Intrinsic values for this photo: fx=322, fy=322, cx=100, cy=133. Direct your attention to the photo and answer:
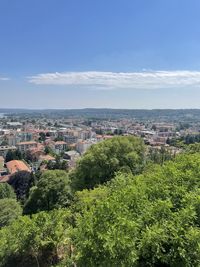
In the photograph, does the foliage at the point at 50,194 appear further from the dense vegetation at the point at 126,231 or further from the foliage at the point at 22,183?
the foliage at the point at 22,183

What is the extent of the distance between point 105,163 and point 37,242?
41.7 ft

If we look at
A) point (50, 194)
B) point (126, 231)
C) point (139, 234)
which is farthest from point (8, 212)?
point (126, 231)

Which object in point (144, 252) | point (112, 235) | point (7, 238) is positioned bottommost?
point (7, 238)

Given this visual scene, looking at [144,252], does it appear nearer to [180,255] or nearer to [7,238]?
[180,255]

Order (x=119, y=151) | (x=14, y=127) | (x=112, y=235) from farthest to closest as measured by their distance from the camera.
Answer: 1. (x=14, y=127)
2. (x=119, y=151)
3. (x=112, y=235)

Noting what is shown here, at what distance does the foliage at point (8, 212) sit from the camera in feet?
73.2

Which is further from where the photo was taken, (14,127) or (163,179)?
(14,127)

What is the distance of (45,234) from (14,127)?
161401 millimetres

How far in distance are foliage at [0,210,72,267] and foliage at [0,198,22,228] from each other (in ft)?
37.6

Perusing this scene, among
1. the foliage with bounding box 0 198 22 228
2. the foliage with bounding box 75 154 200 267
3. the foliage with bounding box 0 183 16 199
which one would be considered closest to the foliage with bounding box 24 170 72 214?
the foliage with bounding box 0 198 22 228

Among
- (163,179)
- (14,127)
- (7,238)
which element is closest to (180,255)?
(163,179)

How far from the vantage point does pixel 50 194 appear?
22953mm

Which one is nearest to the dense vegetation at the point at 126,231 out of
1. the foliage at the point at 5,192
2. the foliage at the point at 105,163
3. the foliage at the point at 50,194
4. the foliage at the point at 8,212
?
the foliage at the point at 105,163

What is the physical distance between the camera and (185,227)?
6910mm
